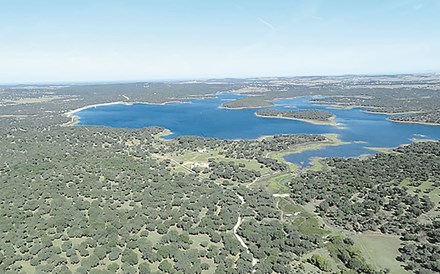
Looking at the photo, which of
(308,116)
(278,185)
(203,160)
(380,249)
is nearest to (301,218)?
(380,249)

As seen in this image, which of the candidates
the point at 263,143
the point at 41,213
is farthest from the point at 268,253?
the point at 263,143

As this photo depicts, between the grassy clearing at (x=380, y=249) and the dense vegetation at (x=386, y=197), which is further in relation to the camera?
the dense vegetation at (x=386, y=197)

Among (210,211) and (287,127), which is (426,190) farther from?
(287,127)

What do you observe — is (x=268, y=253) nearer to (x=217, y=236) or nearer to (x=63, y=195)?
(x=217, y=236)

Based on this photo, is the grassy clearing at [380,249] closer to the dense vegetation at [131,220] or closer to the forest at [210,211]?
the forest at [210,211]

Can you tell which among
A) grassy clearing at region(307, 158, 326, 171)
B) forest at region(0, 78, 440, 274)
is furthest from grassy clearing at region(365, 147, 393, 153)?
grassy clearing at region(307, 158, 326, 171)

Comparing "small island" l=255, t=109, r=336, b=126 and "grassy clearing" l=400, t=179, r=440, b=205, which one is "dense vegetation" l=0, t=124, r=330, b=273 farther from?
"small island" l=255, t=109, r=336, b=126

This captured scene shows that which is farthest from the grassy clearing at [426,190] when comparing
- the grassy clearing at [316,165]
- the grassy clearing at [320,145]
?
the grassy clearing at [320,145]

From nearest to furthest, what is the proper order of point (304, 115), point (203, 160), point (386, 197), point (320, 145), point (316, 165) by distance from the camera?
point (386, 197) < point (316, 165) < point (203, 160) < point (320, 145) < point (304, 115)
